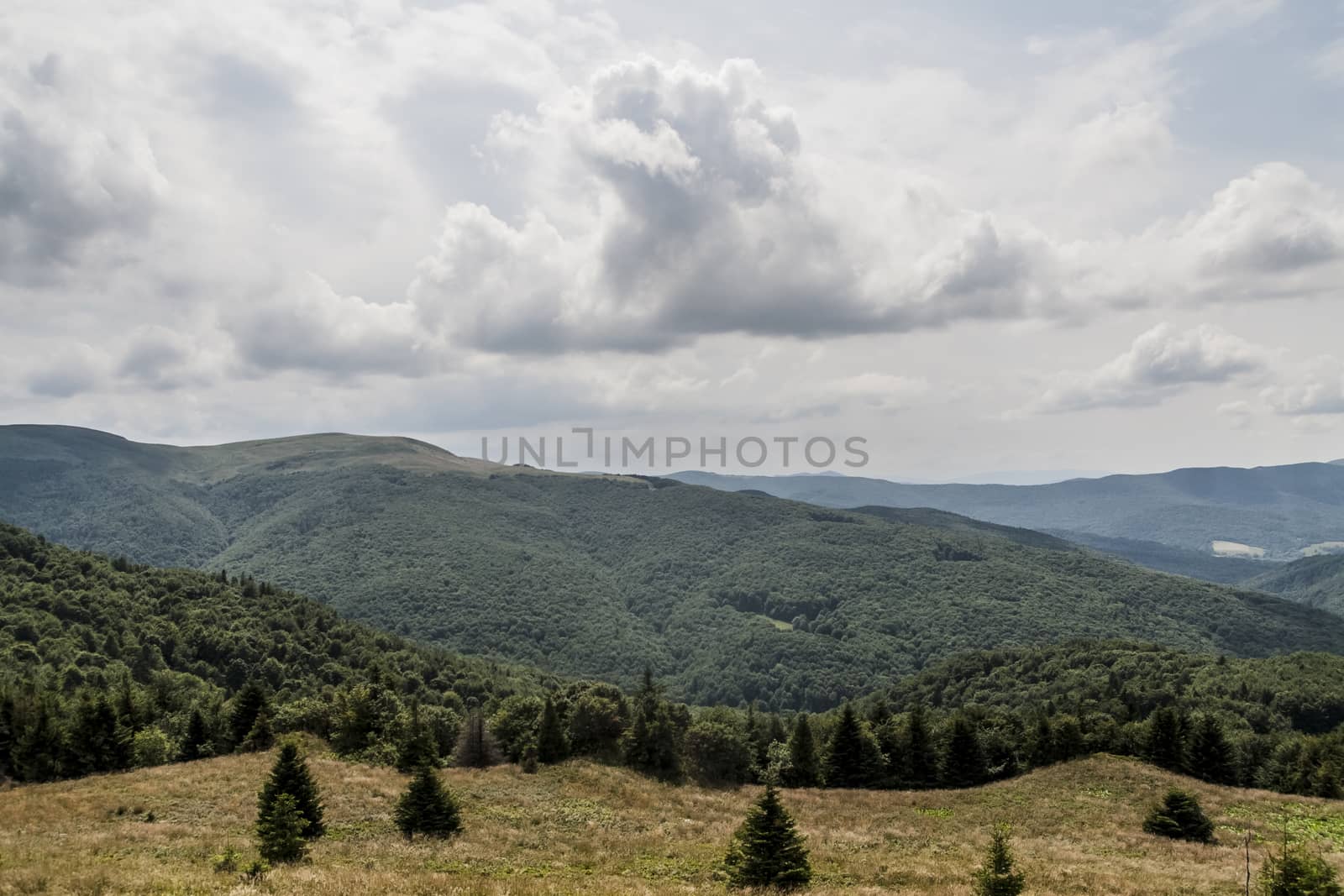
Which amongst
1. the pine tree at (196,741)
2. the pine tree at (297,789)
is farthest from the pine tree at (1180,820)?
the pine tree at (196,741)

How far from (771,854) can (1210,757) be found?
47.5 m

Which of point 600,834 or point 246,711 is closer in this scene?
point 600,834

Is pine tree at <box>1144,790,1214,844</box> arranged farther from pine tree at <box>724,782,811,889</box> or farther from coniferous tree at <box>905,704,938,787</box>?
pine tree at <box>724,782,811,889</box>

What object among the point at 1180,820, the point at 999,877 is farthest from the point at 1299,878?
the point at 1180,820

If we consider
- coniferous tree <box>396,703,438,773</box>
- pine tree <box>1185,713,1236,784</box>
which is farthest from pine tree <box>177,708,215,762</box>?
pine tree <box>1185,713,1236,784</box>

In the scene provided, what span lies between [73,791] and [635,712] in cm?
3308

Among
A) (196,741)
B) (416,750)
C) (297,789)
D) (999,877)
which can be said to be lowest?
(196,741)

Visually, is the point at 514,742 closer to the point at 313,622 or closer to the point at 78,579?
the point at 313,622

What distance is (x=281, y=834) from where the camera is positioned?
25953 mm

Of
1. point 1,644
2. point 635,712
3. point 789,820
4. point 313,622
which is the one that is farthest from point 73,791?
point 313,622

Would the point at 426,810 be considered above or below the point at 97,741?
above

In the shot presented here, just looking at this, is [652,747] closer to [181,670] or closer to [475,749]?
[475,749]

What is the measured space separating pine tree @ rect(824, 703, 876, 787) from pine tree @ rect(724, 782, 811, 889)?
35.4m

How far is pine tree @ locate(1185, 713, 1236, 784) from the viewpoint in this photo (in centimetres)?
5453
